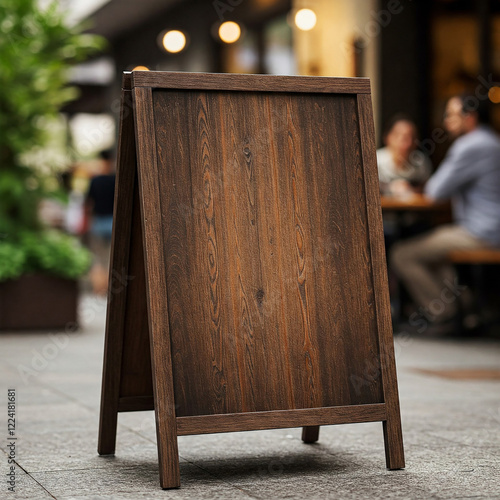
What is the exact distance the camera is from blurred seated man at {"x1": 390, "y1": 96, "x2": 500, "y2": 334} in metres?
7.70

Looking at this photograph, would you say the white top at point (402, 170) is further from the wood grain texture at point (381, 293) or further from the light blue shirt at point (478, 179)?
the wood grain texture at point (381, 293)

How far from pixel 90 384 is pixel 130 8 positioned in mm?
12644

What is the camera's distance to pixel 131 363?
343cm

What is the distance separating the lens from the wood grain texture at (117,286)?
10.8ft

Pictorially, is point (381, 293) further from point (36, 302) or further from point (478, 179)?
point (36, 302)

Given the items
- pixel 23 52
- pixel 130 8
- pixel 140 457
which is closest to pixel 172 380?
pixel 140 457

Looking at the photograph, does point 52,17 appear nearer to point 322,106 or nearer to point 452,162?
point 452,162

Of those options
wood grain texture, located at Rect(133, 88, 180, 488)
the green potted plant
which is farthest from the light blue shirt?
wood grain texture, located at Rect(133, 88, 180, 488)

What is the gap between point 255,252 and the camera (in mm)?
3129

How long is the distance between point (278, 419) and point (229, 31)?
1117 centimetres

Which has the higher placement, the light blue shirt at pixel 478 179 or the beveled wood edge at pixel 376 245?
the light blue shirt at pixel 478 179

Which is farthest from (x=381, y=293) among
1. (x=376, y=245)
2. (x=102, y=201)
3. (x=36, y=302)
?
(x=102, y=201)

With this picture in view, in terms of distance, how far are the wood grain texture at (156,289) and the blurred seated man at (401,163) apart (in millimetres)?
5999

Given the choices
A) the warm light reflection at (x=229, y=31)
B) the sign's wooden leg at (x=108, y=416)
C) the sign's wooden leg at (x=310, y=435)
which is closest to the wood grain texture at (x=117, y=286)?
the sign's wooden leg at (x=108, y=416)
